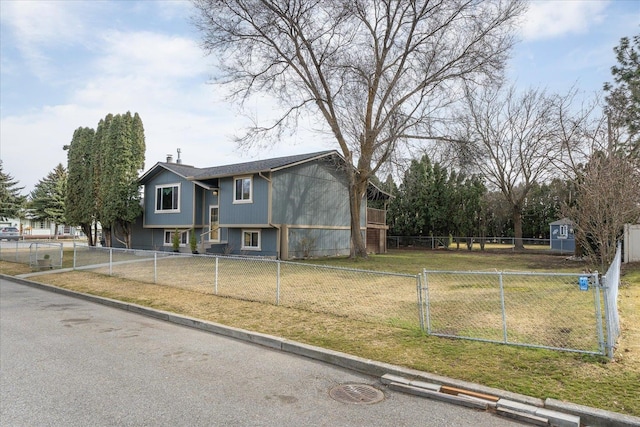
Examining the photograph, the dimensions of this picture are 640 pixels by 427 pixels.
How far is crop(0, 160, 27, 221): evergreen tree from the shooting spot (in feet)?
165

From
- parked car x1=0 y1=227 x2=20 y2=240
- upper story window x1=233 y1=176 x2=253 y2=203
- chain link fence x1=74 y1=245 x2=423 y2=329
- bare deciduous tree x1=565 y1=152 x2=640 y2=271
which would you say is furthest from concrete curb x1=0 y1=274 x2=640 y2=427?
parked car x1=0 y1=227 x2=20 y2=240

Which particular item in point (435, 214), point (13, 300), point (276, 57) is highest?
point (276, 57)

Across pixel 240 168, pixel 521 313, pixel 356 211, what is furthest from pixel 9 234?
pixel 521 313

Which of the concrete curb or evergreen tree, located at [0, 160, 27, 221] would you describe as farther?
evergreen tree, located at [0, 160, 27, 221]

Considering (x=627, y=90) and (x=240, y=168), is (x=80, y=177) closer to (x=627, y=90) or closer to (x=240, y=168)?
(x=240, y=168)

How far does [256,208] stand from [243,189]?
5.23 feet

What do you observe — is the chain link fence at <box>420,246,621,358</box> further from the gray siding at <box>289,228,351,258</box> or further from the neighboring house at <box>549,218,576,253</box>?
the neighboring house at <box>549,218,576,253</box>

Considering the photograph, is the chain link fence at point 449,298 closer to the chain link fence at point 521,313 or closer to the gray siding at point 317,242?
the chain link fence at point 521,313

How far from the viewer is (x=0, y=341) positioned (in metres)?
6.23

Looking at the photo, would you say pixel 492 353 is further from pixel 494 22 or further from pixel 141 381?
pixel 494 22

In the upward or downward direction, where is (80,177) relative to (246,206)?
upward

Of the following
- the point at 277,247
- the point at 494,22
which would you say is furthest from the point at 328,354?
the point at 494,22

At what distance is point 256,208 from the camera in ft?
71.2

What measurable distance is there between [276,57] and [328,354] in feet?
63.0
